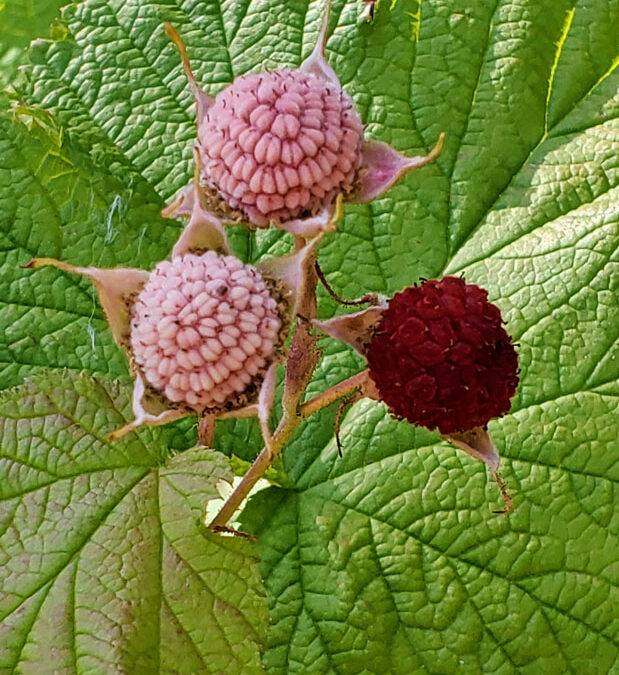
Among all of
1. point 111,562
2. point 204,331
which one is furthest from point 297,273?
point 111,562

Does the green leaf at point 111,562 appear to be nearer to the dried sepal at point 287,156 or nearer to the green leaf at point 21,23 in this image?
the dried sepal at point 287,156

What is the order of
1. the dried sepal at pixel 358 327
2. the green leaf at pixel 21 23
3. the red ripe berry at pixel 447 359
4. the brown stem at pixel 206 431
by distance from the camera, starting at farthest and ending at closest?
the green leaf at pixel 21 23 < the brown stem at pixel 206 431 < the dried sepal at pixel 358 327 < the red ripe berry at pixel 447 359

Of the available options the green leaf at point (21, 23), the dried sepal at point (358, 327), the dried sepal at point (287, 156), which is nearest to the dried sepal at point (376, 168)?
the dried sepal at point (287, 156)

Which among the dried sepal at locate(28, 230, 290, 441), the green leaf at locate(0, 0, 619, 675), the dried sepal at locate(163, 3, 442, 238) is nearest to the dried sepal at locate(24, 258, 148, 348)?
the dried sepal at locate(28, 230, 290, 441)

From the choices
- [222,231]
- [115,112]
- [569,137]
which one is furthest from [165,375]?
[569,137]

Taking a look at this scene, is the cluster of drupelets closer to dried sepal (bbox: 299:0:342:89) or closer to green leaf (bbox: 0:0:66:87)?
dried sepal (bbox: 299:0:342:89)

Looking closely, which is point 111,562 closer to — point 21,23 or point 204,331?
point 204,331

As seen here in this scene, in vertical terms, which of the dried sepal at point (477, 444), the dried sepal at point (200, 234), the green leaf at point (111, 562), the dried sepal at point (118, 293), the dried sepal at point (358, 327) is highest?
the dried sepal at point (200, 234)
